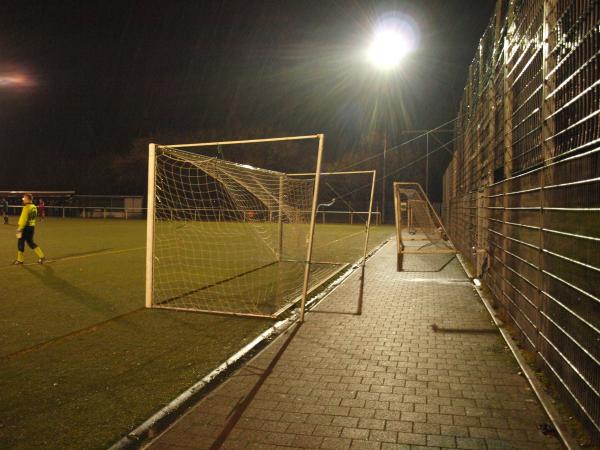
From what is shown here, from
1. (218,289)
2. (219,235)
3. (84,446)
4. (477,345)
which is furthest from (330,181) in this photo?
(84,446)

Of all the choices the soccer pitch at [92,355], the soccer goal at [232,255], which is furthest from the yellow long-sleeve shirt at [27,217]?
the soccer goal at [232,255]

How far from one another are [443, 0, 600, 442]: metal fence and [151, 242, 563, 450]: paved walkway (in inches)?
19.2

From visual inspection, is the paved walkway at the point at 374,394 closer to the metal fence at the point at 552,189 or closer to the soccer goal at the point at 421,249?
the metal fence at the point at 552,189

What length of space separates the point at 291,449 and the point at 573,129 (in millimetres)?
3173

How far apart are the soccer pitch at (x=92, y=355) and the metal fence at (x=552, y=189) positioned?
10.6ft

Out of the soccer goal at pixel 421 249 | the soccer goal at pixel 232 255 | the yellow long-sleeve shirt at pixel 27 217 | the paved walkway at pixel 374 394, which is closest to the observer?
the paved walkway at pixel 374 394

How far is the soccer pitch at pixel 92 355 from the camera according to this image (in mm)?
3689

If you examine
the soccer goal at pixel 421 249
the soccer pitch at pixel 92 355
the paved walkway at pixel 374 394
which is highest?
the soccer goal at pixel 421 249

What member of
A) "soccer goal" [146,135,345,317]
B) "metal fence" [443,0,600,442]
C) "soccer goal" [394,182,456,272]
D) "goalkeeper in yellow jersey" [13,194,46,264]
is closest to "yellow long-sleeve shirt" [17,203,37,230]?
"goalkeeper in yellow jersey" [13,194,46,264]

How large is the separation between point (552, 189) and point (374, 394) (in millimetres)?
2380

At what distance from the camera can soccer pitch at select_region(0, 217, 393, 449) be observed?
369 centimetres

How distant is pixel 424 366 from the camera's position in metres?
5.05

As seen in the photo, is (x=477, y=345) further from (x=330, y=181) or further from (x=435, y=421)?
(x=330, y=181)

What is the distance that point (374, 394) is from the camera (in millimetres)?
4285
